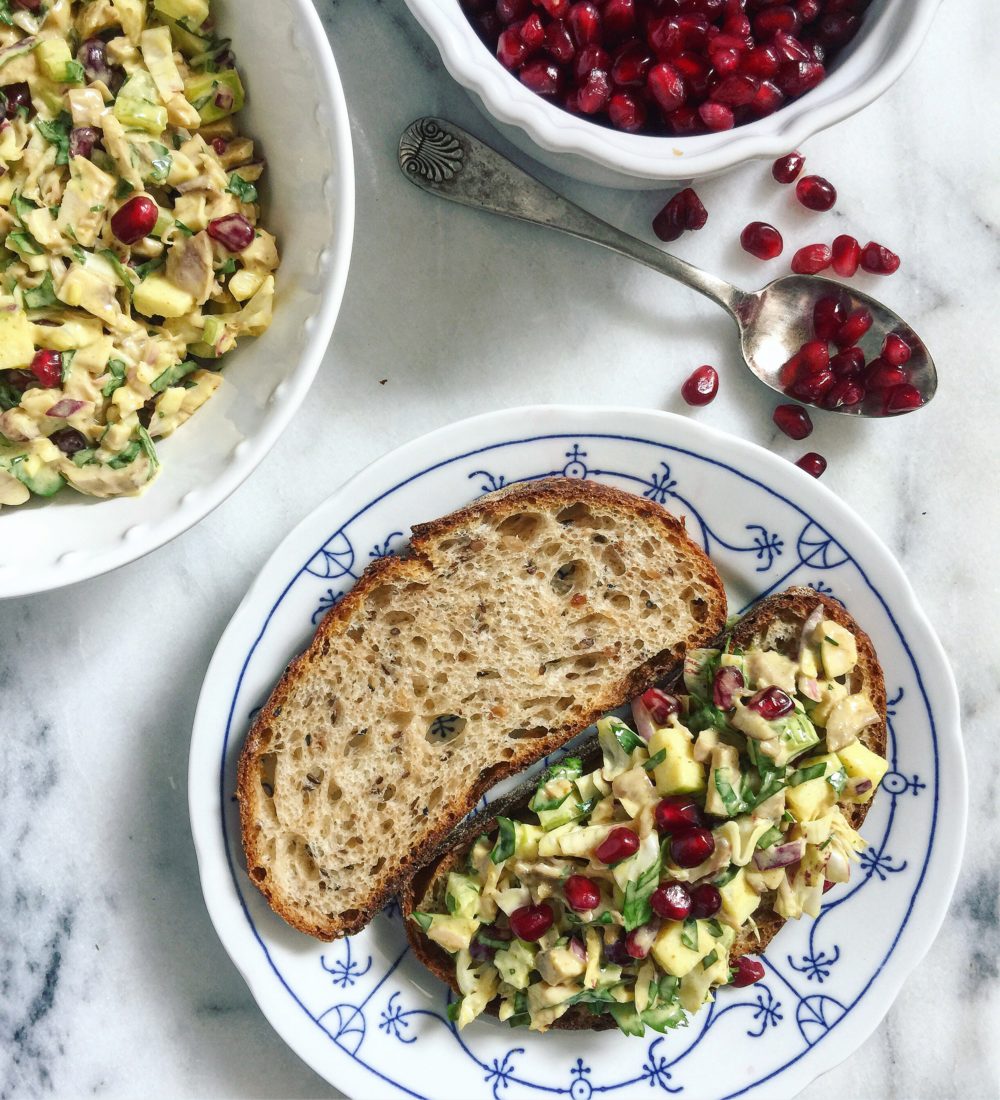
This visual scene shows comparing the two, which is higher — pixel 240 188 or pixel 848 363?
pixel 240 188

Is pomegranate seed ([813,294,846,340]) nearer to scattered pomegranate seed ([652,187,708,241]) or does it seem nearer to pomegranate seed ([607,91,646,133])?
scattered pomegranate seed ([652,187,708,241])

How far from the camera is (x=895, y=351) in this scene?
235 cm

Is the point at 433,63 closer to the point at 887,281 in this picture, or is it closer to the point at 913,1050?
the point at 887,281

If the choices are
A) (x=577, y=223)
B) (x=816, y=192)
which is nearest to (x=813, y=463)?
(x=816, y=192)

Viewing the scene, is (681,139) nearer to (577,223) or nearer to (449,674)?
(577,223)

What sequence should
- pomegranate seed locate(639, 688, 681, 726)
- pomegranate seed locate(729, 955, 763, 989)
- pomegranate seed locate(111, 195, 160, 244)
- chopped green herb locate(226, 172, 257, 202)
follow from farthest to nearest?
pomegranate seed locate(729, 955, 763, 989) → pomegranate seed locate(639, 688, 681, 726) → chopped green herb locate(226, 172, 257, 202) → pomegranate seed locate(111, 195, 160, 244)

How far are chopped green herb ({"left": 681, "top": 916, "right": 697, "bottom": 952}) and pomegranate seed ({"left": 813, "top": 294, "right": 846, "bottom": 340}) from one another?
123cm

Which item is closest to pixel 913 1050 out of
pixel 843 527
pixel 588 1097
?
pixel 588 1097

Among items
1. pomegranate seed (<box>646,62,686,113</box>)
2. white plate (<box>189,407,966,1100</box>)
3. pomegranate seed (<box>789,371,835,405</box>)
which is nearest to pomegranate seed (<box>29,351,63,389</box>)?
white plate (<box>189,407,966,1100</box>)

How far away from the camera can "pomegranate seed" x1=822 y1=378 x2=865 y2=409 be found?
7.73 ft

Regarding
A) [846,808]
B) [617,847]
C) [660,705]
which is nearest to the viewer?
[617,847]

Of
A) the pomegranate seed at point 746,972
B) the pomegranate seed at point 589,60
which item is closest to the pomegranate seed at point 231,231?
the pomegranate seed at point 589,60

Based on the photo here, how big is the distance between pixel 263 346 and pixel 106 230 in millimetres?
308

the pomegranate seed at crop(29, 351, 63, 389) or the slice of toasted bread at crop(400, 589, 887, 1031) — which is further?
the slice of toasted bread at crop(400, 589, 887, 1031)
